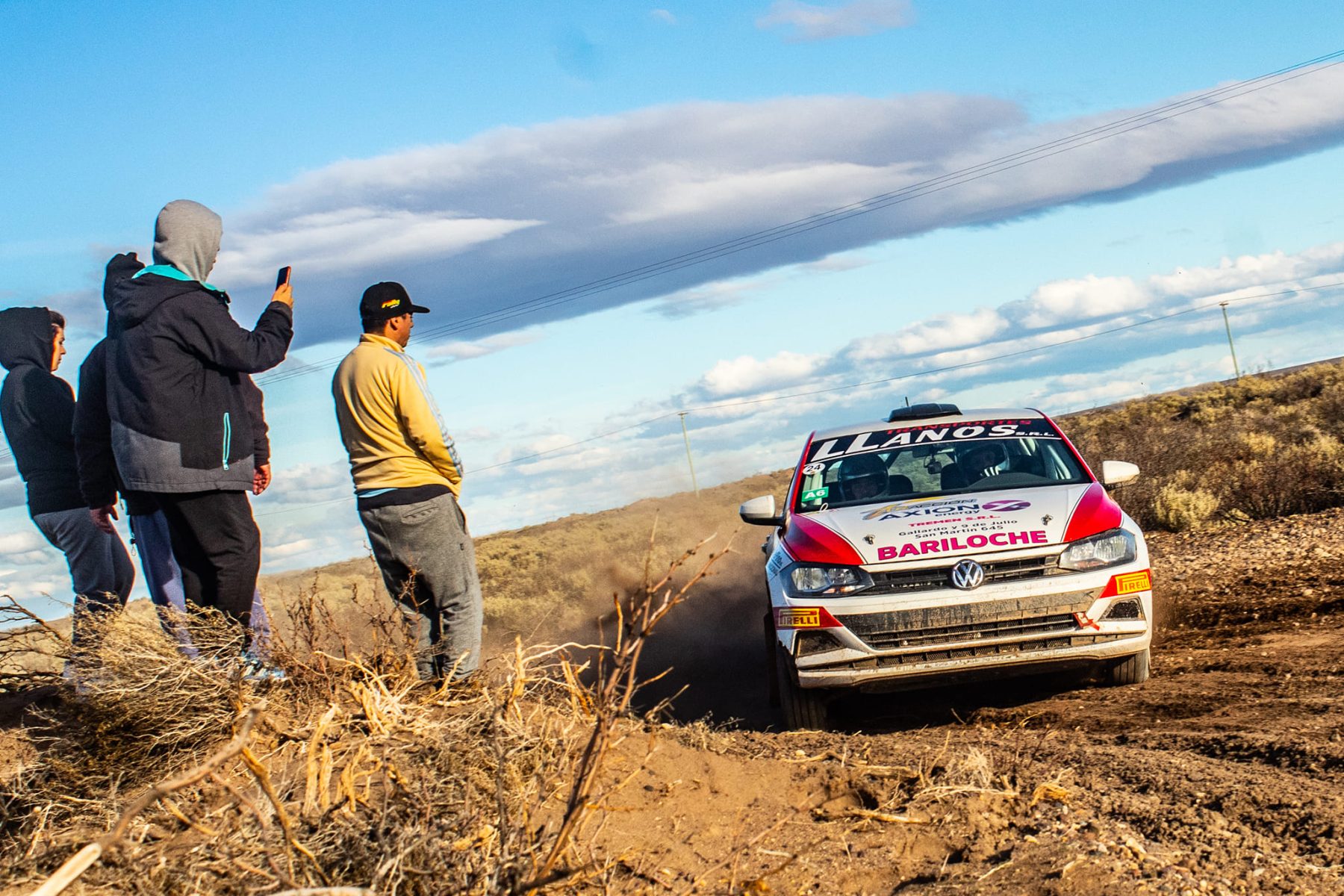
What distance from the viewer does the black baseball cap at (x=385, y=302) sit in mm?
5555

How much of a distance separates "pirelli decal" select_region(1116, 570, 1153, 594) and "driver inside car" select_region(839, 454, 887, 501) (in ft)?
5.40

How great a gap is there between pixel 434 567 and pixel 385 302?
135cm

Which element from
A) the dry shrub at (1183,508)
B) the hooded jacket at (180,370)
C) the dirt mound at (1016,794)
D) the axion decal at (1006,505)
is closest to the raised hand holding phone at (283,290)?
the hooded jacket at (180,370)

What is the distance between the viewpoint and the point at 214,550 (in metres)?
4.74

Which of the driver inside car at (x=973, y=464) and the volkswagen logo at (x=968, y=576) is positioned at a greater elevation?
the driver inside car at (x=973, y=464)

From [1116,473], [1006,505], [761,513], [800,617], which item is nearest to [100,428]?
[800,617]

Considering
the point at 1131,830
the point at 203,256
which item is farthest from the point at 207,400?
the point at 1131,830

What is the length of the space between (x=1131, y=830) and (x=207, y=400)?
12.8ft

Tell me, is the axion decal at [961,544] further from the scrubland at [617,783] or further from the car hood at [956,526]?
the scrubland at [617,783]

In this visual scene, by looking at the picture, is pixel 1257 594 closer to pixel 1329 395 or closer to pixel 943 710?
pixel 943 710

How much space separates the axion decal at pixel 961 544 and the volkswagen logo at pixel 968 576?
94mm

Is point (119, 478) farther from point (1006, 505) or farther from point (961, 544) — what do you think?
point (1006, 505)

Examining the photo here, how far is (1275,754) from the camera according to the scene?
4.39 m

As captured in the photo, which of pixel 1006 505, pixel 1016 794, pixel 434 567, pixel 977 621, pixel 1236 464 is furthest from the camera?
pixel 1236 464
